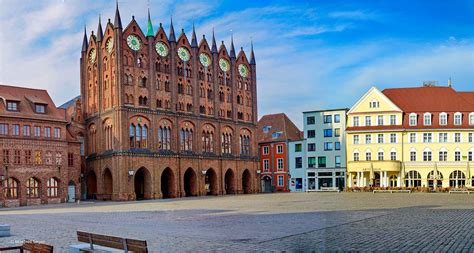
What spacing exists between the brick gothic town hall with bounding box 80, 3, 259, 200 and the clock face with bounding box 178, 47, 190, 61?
0.40 feet

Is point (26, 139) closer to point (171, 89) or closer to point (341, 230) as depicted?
point (171, 89)

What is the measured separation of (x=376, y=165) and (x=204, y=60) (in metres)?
25.5

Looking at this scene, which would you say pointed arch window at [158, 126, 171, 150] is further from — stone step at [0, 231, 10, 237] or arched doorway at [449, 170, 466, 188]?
stone step at [0, 231, 10, 237]

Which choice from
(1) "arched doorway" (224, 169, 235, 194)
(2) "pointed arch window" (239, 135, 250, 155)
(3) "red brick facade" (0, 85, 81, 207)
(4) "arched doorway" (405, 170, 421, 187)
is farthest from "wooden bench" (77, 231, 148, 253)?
(4) "arched doorway" (405, 170, 421, 187)

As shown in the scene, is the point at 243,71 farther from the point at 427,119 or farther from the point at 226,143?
the point at 427,119

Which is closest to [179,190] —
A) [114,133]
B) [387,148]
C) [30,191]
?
[114,133]

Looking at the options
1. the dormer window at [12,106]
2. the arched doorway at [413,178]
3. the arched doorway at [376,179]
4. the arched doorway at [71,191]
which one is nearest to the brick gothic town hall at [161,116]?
the arched doorway at [71,191]

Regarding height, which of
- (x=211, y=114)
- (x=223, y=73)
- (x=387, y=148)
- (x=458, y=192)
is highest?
(x=223, y=73)

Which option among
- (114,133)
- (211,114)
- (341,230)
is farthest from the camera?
(211,114)

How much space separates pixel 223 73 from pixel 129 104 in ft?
54.3

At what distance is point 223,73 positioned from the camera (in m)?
72.1

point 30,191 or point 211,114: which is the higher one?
point 211,114

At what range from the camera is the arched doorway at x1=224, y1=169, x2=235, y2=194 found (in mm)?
72000

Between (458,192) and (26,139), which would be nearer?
(26,139)
